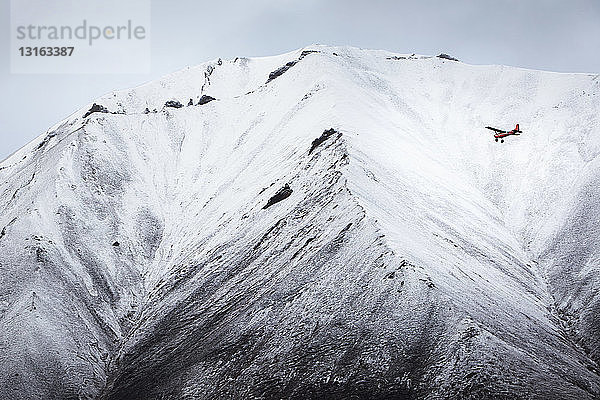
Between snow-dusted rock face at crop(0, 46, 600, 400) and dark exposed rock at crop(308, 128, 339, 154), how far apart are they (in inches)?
9.3

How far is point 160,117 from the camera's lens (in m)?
116

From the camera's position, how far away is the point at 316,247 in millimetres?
64125

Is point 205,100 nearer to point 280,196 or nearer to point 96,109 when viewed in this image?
point 96,109

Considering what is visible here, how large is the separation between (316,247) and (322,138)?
2310 cm

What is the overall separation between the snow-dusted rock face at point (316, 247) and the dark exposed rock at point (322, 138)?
0.24 m

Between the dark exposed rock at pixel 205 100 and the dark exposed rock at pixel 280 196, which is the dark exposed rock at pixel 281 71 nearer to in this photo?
the dark exposed rock at pixel 205 100

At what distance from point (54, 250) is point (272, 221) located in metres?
25.0

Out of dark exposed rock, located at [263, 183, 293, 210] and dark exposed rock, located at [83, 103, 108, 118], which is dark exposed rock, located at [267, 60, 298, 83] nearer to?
dark exposed rock, located at [83, 103, 108, 118]

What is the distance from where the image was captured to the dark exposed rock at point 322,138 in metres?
82.8

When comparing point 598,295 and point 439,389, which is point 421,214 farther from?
point 439,389

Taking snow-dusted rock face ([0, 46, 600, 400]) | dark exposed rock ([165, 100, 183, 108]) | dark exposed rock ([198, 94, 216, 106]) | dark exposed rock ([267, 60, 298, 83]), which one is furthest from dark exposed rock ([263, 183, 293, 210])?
dark exposed rock ([165, 100, 183, 108])

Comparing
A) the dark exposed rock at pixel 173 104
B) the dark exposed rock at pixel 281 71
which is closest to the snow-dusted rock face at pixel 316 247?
the dark exposed rock at pixel 173 104

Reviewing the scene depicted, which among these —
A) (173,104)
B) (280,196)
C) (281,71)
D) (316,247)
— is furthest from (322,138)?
(173,104)

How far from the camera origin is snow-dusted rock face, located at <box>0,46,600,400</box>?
51.8m
